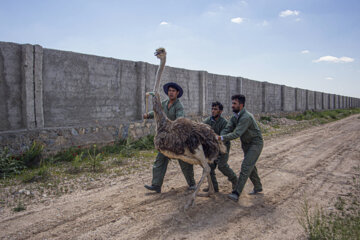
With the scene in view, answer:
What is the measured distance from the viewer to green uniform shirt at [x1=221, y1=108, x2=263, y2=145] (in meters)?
3.98

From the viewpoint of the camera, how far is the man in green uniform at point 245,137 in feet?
13.1

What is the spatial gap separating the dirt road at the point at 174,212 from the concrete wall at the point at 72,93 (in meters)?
2.74

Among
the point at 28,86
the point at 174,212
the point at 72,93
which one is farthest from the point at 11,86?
the point at 174,212

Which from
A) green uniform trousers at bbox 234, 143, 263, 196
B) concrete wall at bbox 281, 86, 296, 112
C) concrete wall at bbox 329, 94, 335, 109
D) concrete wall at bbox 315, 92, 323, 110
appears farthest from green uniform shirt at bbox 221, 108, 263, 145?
concrete wall at bbox 329, 94, 335, 109

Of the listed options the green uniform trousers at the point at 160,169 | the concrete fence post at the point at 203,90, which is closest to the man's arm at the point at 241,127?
the green uniform trousers at the point at 160,169

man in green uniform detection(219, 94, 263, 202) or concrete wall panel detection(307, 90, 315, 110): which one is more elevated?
concrete wall panel detection(307, 90, 315, 110)

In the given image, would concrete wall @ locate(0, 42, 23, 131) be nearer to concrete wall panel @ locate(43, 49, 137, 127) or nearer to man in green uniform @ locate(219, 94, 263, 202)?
concrete wall panel @ locate(43, 49, 137, 127)

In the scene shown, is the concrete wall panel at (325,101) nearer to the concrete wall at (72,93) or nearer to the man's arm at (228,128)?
the concrete wall at (72,93)

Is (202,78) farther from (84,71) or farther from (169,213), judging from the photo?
(169,213)

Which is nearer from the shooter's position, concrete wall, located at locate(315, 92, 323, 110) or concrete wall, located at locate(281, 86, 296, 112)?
concrete wall, located at locate(281, 86, 296, 112)

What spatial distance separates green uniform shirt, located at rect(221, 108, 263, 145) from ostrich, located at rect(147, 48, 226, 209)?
0.95 ft

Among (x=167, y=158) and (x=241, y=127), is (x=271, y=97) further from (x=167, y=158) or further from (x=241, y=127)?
(x=167, y=158)

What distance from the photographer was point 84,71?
734cm

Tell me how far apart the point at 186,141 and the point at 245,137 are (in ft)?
3.90
